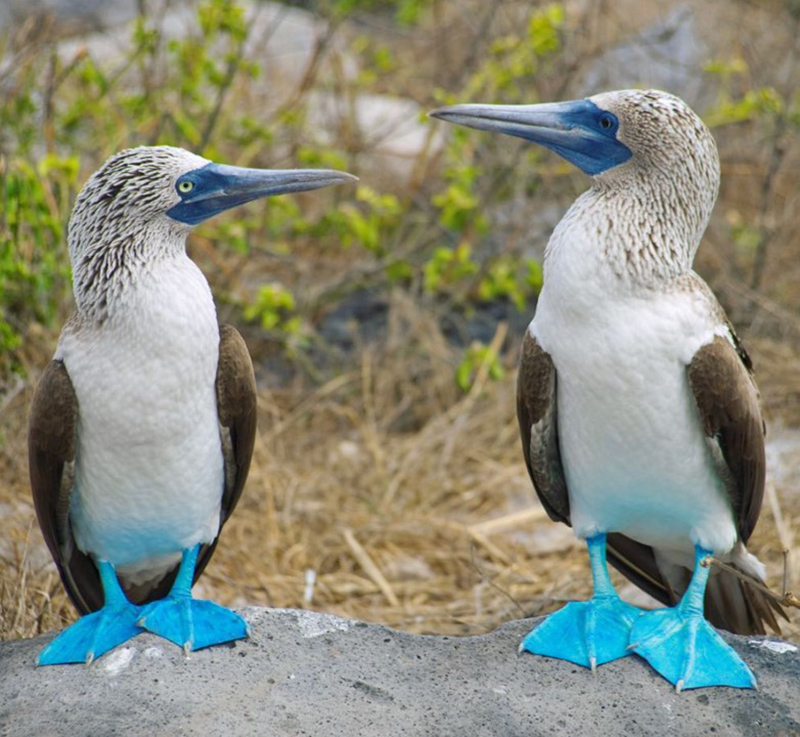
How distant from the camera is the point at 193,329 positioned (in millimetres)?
2805

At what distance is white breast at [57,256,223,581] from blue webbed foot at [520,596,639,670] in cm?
90

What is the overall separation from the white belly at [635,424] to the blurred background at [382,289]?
0.81m

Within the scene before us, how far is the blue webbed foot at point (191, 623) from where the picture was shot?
9.37ft

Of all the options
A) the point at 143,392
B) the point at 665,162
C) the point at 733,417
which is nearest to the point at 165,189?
the point at 143,392

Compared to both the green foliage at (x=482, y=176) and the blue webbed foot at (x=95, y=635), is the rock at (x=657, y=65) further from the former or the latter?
the blue webbed foot at (x=95, y=635)

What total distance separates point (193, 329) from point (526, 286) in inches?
137

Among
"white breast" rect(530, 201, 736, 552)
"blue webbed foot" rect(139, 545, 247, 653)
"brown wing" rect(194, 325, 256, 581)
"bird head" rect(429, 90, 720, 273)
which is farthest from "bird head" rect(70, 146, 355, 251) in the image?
"blue webbed foot" rect(139, 545, 247, 653)

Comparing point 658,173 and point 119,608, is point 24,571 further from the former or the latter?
Result: point 658,173

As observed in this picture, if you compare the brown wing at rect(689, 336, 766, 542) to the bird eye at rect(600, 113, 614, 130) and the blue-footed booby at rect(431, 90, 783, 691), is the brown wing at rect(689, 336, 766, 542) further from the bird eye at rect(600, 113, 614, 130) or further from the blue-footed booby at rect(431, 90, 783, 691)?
the bird eye at rect(600, 113, 614, 130)

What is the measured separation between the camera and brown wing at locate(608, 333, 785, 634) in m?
2.84

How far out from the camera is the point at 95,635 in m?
2.83

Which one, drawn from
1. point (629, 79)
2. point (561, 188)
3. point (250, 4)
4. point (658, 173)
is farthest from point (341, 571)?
point (250, 4)

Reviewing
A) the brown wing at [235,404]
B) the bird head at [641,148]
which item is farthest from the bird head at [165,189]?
the bird head at [641,148]

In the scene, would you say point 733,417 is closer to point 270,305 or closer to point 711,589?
point 711,589
